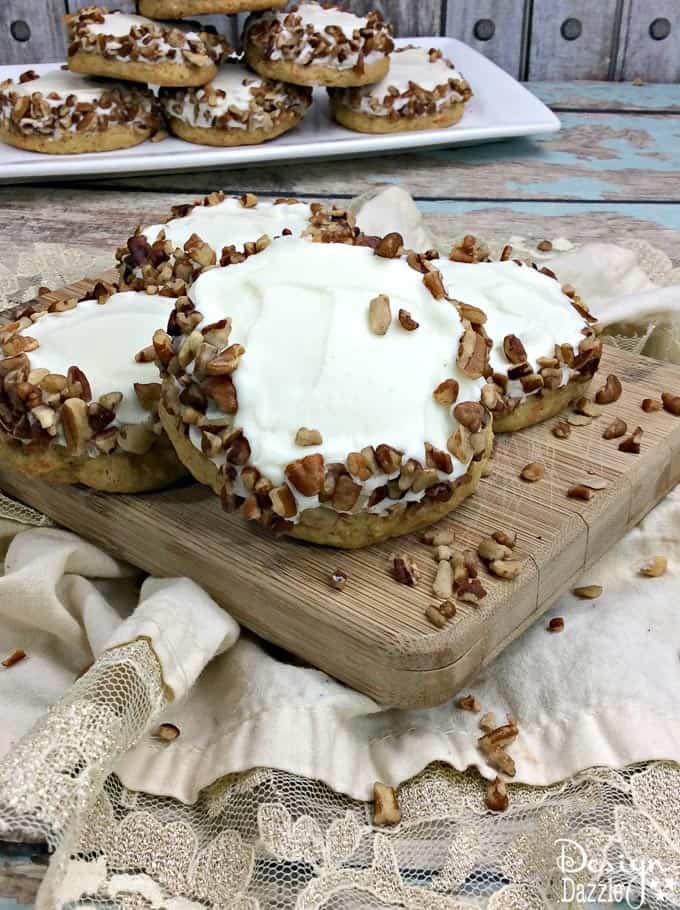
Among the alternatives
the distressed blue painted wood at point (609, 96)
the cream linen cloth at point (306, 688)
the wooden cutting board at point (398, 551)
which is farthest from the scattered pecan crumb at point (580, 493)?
the distressed blue painted wood at point (609, 96)

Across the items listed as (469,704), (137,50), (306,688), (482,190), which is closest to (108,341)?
(306,688)

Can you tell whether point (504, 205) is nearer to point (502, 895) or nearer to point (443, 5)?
point (443, 5)

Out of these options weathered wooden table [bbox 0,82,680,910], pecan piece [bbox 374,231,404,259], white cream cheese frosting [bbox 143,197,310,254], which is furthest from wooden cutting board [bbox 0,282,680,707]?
weathered wooden table [bbox 0,82,680,910]

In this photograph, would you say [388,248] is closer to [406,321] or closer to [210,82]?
[406,321]

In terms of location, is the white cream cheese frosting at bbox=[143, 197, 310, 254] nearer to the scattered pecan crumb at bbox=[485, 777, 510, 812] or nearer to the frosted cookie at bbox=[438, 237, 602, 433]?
the frosted cookie at bbox=[438, 237, 602, 433]

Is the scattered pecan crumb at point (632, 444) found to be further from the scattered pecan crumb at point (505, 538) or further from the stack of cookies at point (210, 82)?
the stack of cookies at point (210, 82)

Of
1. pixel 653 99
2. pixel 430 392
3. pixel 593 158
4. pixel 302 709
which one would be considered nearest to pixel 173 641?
pixel 302 709
